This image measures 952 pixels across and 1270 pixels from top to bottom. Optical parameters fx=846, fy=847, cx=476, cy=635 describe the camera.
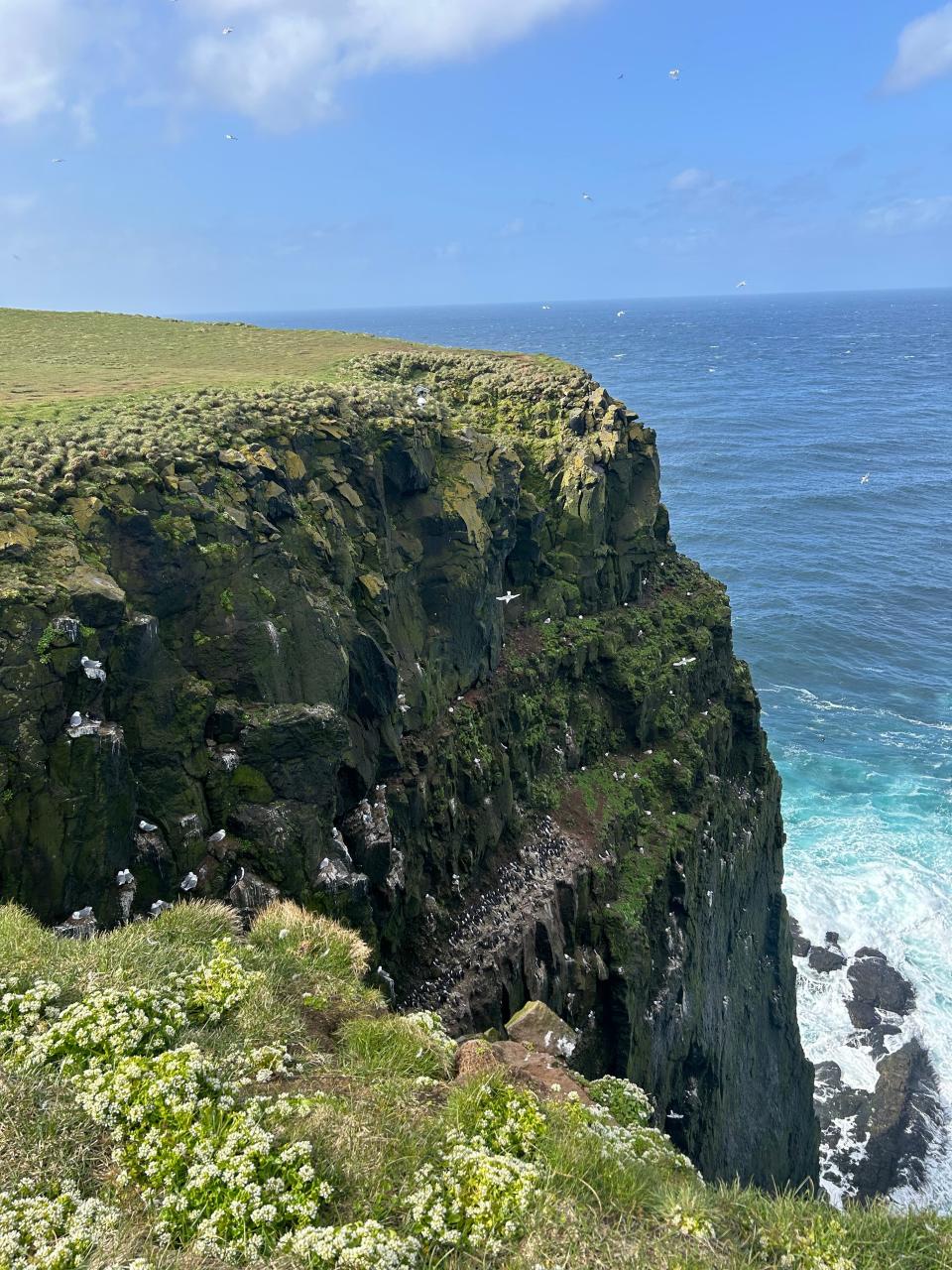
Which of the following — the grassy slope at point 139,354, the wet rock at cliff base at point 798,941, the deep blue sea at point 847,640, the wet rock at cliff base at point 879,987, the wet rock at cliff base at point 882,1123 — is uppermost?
the grassy slope at point 139,354

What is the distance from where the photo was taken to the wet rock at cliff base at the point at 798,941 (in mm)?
47125

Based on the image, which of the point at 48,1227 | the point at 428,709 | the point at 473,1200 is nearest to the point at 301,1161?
the point at 473,1200

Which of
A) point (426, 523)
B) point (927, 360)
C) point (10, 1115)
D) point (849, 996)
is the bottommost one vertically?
point (849, 996)

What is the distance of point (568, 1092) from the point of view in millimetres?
12227

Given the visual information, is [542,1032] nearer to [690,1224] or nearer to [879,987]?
[690,1224]

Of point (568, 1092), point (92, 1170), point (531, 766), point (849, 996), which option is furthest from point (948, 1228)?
point (849, 996)

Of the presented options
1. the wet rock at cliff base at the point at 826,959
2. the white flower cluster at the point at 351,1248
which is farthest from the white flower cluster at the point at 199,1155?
the wet rock at cliff base at the point at 826,959

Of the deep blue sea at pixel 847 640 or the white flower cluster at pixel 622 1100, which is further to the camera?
the deep blue sea at pixel 847 640

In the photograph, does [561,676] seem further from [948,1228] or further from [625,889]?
[948,1228]

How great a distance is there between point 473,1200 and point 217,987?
4.80m

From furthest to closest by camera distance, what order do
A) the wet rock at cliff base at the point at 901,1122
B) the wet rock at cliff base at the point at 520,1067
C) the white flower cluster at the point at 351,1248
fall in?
1. the wet rock at cliff base at the point at 901,1122
2. the wet rock at cliff base at the point at 520,1067
3. the white flower cluster at the point at 351,1248

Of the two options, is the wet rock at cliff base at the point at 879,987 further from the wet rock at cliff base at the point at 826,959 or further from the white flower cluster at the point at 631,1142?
the white flower cluster at the point at 631,1142

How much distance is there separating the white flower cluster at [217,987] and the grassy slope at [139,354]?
25135mm

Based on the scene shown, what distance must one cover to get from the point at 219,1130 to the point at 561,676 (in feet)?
97.9
